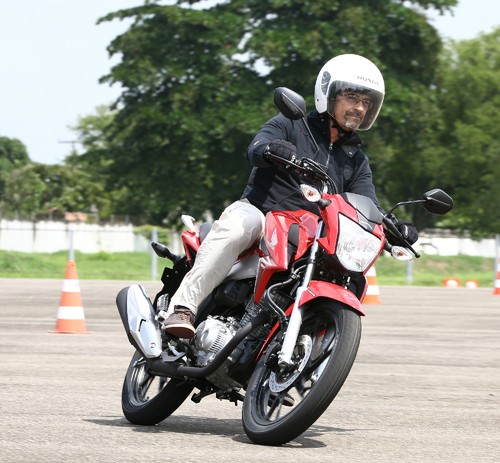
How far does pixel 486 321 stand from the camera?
55.8 ft

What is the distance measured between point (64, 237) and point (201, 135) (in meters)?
6.50

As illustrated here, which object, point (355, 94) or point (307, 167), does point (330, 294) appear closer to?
point (307, 167)

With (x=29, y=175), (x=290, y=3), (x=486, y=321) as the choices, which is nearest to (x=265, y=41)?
(x=290, y=3)

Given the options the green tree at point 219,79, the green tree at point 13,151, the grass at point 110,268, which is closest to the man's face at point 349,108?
the grass at point 110,268

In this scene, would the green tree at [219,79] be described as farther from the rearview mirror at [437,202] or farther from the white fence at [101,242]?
the rearview mirror at [437,202]

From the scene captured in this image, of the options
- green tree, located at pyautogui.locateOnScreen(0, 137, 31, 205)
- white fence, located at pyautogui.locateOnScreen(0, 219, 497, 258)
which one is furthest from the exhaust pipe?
green tree, located at pyautogui.locateOnScreen(0, 137, 31, 205)

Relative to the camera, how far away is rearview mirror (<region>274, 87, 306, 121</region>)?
6074 millimetres

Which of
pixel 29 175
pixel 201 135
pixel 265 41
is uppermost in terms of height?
pixel 265 41

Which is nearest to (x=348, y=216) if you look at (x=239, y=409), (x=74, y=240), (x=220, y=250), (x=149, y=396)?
(x=220, y=250)

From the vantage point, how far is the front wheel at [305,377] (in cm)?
562

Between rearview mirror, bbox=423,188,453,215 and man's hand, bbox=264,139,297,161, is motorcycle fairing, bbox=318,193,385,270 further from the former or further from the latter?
rearview mirror, bbox=423,188,453,215

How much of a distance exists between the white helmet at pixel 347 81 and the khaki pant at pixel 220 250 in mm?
681

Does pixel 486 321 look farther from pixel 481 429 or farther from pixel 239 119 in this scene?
pixel 239 119

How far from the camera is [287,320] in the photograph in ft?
19.7
